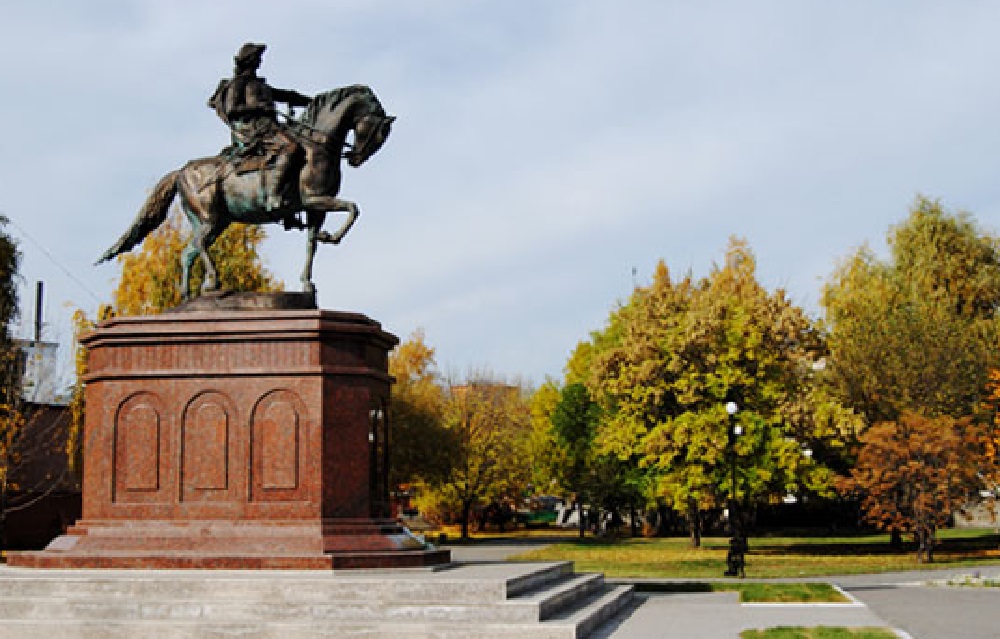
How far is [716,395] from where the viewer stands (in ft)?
124

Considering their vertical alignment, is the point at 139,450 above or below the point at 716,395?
below

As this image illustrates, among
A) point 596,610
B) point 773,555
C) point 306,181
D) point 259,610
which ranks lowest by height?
point 773,555

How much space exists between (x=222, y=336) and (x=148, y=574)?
3165 millimetres

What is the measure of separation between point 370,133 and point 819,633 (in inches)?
345

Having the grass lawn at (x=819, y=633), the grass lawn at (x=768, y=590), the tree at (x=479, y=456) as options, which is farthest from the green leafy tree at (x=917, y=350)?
the grass lawn at (x=819, y=633)

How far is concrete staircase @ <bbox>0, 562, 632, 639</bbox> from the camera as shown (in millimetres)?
11734

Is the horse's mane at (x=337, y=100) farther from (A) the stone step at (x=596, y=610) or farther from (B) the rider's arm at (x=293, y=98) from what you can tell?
(A) the stone step at (x=596, y=610)

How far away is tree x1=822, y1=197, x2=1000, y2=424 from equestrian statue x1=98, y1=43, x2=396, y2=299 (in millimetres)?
28436

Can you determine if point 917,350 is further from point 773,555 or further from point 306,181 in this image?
point 306,181

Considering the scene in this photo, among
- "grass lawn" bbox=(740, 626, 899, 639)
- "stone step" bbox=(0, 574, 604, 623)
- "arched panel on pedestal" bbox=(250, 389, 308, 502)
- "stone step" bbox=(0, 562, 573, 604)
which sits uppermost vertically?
"arched panel on pedestal" bbox=(250, 389, 308, 502)

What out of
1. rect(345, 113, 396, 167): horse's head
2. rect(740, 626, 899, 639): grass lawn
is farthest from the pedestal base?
rect(345, 113, 396, 167): horse's head

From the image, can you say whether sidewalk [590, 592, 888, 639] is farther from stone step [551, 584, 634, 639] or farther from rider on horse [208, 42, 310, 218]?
rider on horse [208, 42, 310, 218]

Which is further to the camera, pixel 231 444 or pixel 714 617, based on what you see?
Answer: pixel 714 617

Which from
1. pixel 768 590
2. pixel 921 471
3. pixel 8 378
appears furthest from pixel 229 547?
pixel 921 471
